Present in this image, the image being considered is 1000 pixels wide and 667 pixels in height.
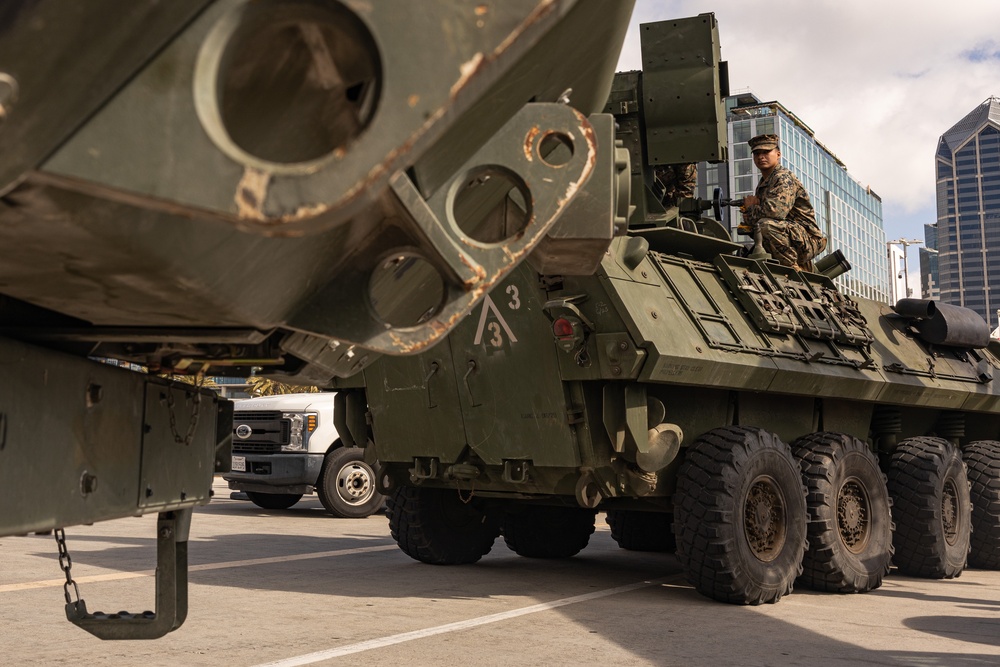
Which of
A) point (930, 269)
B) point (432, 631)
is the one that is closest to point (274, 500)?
point (432, 631)

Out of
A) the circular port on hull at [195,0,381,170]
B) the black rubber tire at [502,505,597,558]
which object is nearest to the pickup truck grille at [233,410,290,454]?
the black rubber tire at [502,505,597,558]

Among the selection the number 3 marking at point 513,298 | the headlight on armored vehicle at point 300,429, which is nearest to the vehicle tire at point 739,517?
the number 3 marking at point 513,298

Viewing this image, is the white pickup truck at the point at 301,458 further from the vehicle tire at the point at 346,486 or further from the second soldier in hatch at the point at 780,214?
the second soldier in hatch at the point at 780,214

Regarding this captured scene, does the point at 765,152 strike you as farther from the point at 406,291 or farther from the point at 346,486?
the point at 406,291

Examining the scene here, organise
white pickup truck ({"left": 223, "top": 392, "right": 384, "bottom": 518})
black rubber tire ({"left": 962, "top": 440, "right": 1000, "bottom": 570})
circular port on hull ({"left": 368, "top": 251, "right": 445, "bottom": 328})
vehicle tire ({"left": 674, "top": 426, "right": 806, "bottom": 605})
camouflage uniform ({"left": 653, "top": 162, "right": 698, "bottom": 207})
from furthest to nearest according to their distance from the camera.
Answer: white pickup truck ({"left": 223, "top": 392, "right": 384, "bottom": 518})
black rubber tire ({"left": 962, "top": 440, "right": 1000, "bottom": 570})
camouflage uniform ({"left": 653, "top": 162, "right": 698, "bottom": 207})
vehicle tire ({"left": 674, "top": 426, "right": 806, "bottom": 605})
circular port on hull ({"left": 368, "top": 251, "right": 445, "bottom": 328})

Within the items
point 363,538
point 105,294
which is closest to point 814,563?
point 363,538

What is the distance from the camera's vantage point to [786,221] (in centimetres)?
972

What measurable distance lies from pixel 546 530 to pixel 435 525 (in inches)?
56.7

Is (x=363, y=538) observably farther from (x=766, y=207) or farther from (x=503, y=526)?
(x=766, y=207)

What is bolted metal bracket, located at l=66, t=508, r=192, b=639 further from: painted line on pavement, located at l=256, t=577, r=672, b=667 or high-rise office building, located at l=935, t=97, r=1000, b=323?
high-rise office building, located at l=935, t=97, r=1000, b=323

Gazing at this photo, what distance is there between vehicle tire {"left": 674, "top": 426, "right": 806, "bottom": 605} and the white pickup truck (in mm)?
6332

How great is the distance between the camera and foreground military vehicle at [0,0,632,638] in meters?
1.71

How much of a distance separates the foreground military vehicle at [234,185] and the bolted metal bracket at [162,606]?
0.49 m

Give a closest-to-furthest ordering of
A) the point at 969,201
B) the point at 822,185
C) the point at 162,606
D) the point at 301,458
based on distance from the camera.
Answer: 1. the point at 162,606
2. the point at 301,458
3. the point at 822,185
4. the point at 969,201
